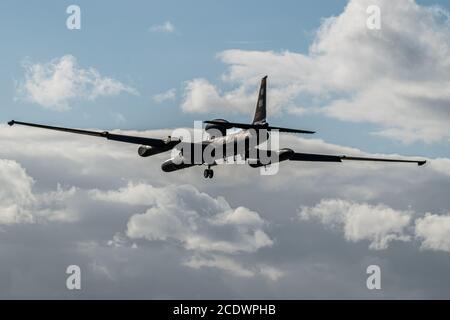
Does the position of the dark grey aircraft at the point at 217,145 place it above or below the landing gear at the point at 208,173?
above

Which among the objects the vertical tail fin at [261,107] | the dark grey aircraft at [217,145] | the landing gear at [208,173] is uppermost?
the vertical tail fin at [261,107]

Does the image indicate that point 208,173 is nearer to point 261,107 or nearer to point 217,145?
point 217,145

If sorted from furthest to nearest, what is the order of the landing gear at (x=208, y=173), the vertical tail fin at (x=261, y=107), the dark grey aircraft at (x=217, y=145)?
the landing gear at (x=208, y=173) < the vertical tail fin at (x=261, y=107) < the dark grey aircraft at (x=217, y=145)

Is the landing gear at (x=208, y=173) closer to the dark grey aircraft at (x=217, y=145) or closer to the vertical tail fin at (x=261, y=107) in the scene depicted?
the dark grey aircraft at (x=217, y=145)

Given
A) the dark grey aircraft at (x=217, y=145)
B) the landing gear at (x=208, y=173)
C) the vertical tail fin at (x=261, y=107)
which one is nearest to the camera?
the dark grey aircraft at (x=217, y=145)

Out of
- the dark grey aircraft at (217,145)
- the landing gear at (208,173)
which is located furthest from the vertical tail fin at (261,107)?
the landing gear at (208,173)

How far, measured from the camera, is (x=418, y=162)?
236ft

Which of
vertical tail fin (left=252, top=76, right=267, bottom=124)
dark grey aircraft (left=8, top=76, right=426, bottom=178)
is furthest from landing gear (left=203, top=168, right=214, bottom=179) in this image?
vertical tail fin (left=252, top=76, right=267, bottom=124)

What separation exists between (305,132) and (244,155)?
31.8ft

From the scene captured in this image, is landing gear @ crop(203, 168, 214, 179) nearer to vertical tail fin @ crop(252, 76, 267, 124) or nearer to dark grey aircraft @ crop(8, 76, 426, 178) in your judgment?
dark grey aircraft @ crop(8, 76, 426, 178)

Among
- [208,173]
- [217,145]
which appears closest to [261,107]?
[217,145]

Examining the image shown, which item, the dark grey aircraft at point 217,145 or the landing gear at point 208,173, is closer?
the dark grey aircraft at point 217,145
